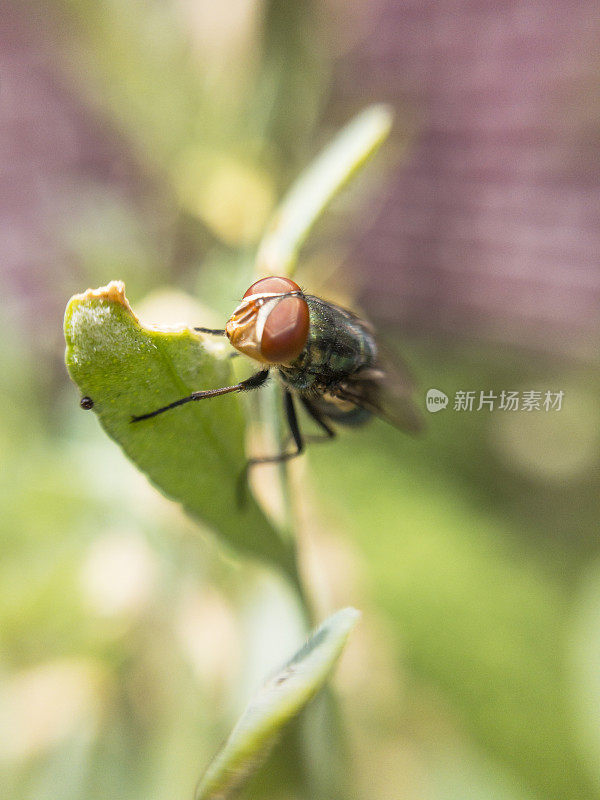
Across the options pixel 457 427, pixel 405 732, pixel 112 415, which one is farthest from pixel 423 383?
pixel 112 415

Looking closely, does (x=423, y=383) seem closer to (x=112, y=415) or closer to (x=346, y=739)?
(x=346, y=739)

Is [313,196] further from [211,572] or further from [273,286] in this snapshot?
[211,572]

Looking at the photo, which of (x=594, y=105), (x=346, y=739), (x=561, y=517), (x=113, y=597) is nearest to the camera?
(x=346, y=739)

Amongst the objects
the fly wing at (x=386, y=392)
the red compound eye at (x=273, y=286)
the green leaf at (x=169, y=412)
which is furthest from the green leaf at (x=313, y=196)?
the fly wing at (x=386, y=392)

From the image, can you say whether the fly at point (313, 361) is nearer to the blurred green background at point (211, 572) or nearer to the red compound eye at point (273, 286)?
the red compound eye at point (273, 286)

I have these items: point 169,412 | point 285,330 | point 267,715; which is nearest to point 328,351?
point 285,330

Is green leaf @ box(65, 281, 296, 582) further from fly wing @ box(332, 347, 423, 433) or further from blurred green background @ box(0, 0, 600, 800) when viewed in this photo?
fly wing @ box(332, 347, 423, 433)

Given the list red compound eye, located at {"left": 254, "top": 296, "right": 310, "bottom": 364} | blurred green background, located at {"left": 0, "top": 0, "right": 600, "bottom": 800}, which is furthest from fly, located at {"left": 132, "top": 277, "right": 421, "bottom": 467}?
blurred green background, located at {"left": 0, "top": 0, "right": 600, "bottom": 800}
